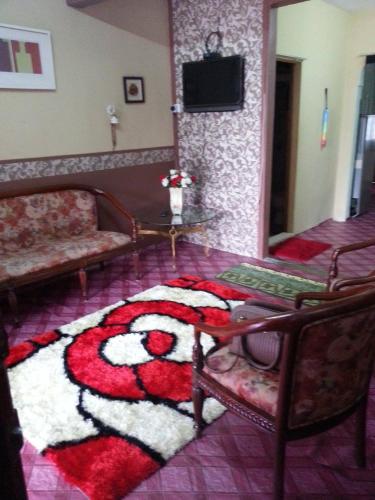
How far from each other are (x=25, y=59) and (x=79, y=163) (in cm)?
93

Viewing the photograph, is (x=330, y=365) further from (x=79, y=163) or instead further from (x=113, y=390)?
(x=79, y=163)

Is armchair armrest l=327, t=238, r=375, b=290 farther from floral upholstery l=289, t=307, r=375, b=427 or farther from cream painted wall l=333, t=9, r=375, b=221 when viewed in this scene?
cream painted wall l=333, t=9, r=375, b=221

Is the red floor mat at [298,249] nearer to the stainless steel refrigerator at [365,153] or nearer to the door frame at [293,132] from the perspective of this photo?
the door frame at [293,132]

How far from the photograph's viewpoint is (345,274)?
363 cm

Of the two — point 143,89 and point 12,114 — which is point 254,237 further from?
point 12,114

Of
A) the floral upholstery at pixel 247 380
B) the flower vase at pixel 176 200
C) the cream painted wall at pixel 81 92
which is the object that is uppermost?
the cream painted wall at pixel 81 92

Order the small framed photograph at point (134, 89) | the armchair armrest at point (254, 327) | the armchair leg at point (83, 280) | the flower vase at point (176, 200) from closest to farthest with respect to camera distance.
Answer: the armchair armrest at point (254, 327)
the armchair leg at point (83, 280)
the flower vase at point (176, 200)
the small framed photograph at point (134, 89)

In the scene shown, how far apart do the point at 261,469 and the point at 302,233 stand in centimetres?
379

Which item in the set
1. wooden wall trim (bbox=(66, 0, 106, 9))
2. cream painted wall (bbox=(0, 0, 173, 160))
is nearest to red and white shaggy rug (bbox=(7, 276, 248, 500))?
cream painted wall (bbox=(0, 0, 173, 160))

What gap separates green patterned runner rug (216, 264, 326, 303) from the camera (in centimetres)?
334

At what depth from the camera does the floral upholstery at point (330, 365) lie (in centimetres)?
120

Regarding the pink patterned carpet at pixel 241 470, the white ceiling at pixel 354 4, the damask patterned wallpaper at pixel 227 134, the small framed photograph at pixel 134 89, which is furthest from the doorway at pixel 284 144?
the pink patterned carpet at pixel 241 470

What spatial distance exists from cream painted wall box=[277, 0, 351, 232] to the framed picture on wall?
224cm

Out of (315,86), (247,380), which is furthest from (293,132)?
(247,380)
